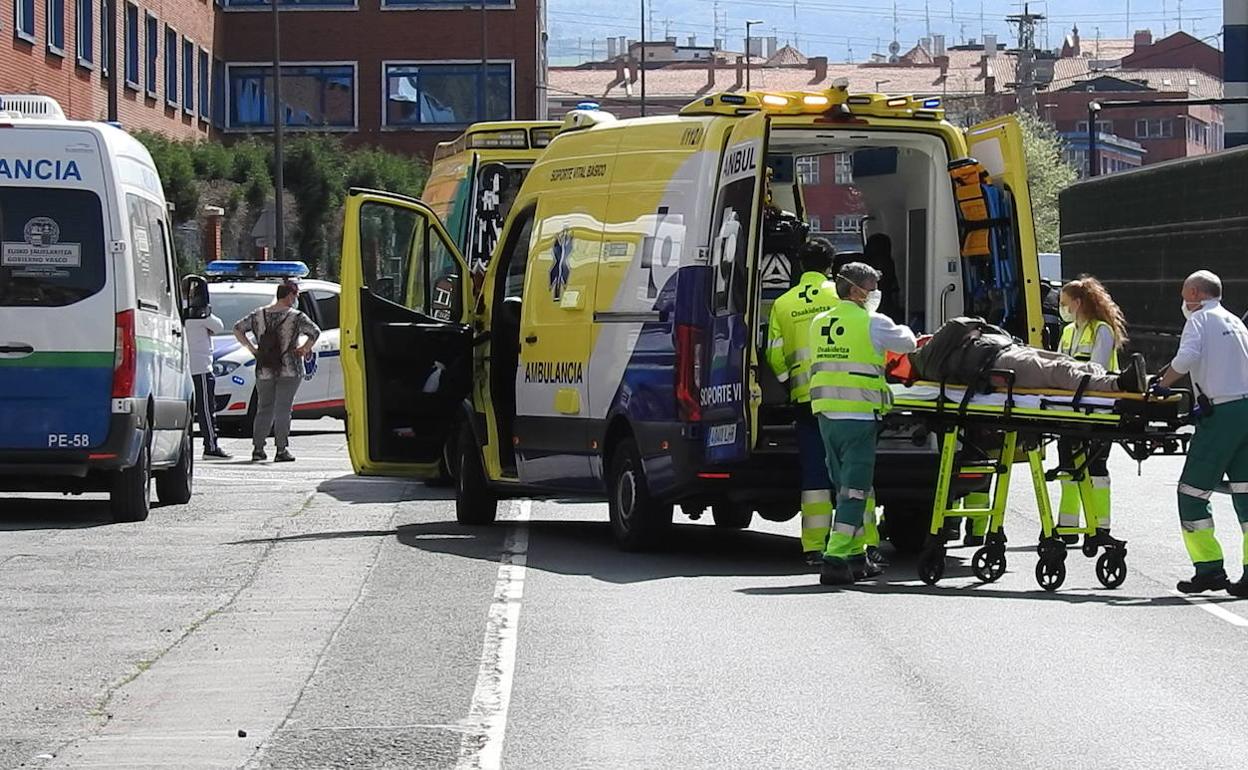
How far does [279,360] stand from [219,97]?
157ft

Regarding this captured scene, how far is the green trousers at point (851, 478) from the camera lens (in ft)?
42.1

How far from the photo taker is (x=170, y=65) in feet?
199

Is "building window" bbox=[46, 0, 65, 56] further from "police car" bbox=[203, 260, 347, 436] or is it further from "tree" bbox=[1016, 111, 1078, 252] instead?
"tree" bbox=[1016, 111, 1078, 252]

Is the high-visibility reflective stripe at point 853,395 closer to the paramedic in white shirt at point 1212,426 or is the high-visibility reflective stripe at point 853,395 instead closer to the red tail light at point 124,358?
the paramedic in white shirt at point 1212,426

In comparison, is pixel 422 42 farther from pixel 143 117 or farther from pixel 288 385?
pixel 288 385

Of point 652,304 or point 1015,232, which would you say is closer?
point 652,304

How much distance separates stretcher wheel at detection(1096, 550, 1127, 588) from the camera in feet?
41.5

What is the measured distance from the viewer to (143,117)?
5650 centimetres

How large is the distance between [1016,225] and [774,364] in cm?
176

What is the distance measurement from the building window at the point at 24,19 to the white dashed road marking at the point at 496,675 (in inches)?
1256

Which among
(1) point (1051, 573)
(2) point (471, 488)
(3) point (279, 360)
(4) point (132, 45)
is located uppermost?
(4) point (132, 45)

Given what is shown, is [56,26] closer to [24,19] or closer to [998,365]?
[24,19]

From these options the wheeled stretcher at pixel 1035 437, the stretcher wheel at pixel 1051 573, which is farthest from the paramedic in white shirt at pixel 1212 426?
the stretcher wheel at pixel 1051 573

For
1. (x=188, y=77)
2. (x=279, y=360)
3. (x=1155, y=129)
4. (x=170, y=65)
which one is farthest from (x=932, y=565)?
(x=1155, y=129)
